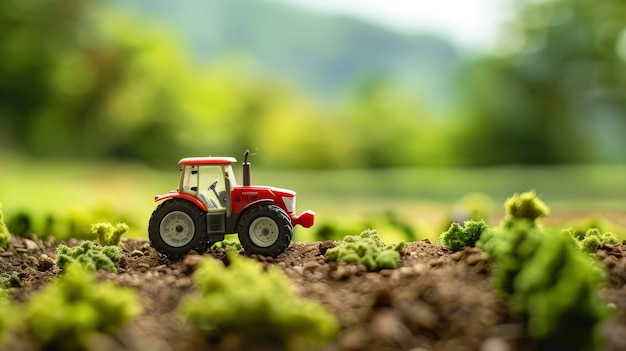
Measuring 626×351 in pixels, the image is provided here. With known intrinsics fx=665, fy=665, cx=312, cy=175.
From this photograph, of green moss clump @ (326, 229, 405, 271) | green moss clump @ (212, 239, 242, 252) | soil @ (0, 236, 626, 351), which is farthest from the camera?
green moss clump @ (212, 239, 242, 252)

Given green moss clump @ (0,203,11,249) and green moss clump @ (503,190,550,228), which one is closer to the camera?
green moss clump @ (503,190,550,228)

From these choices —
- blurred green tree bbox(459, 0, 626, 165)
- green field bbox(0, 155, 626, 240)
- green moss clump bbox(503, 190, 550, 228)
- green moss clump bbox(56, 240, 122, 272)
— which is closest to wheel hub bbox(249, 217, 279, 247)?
green moss clump bbox(56, 240, 122, 272)

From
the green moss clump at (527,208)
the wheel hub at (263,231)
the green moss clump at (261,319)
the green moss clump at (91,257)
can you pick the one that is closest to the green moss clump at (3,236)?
the green moss clump at (91,257)

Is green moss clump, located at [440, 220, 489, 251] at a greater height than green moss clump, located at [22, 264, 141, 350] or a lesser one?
greater

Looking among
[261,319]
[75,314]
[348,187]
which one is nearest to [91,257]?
[75,314]

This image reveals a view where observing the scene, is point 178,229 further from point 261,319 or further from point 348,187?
point 348,187

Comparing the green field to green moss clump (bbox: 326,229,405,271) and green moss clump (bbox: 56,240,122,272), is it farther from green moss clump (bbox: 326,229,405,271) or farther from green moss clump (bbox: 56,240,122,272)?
green moss clump (bbox: 326,229,405,271)

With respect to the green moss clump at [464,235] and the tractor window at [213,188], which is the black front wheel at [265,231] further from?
the green moss clump at [464,235]

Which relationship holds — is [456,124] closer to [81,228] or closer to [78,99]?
[78,99]

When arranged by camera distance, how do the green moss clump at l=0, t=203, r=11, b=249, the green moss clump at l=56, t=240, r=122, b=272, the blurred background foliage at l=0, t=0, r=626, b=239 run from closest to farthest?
1. the green moss clump at l=56, t=240, r=122, b=272
2. the green moss clump at l=0, t=203, r=11, b=249
3. the blurred background foliage at l=0, t=0, r=626, b=239
